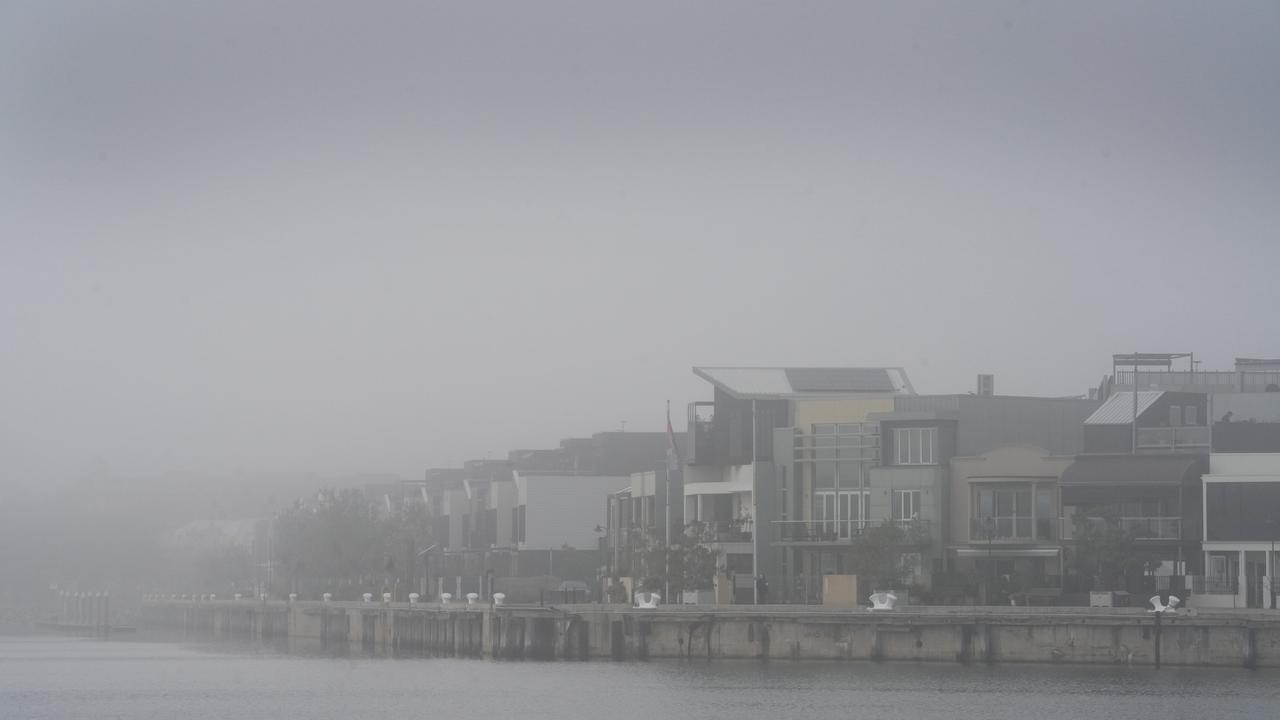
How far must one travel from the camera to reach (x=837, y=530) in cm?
10619

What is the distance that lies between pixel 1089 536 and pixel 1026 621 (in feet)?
30.8

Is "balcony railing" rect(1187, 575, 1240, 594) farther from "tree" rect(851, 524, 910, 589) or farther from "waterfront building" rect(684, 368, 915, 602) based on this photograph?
"waterfront building" rect(684, 368, 915, 602)

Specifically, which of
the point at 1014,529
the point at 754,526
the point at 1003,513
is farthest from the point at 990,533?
the point at 754,526

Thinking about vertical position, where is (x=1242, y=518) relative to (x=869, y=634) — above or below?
above

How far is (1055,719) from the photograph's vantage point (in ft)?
237

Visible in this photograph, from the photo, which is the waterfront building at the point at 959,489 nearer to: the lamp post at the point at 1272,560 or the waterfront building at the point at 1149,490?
the waterfront building at the point at 1149,490

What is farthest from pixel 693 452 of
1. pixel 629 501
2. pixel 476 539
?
pixel 476 539

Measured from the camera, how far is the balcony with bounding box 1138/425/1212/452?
99787 mm

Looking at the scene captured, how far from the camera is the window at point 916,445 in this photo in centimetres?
10381

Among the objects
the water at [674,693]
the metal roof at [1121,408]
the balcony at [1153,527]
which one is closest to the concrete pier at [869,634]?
the water at [674,693]

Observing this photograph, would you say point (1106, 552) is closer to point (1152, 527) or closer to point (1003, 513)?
point (1152, 527)

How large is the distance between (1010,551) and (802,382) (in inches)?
750

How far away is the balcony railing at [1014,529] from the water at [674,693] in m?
13.2

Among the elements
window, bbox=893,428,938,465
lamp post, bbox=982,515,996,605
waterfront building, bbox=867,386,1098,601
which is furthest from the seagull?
window, bbox=893,428,938,465
